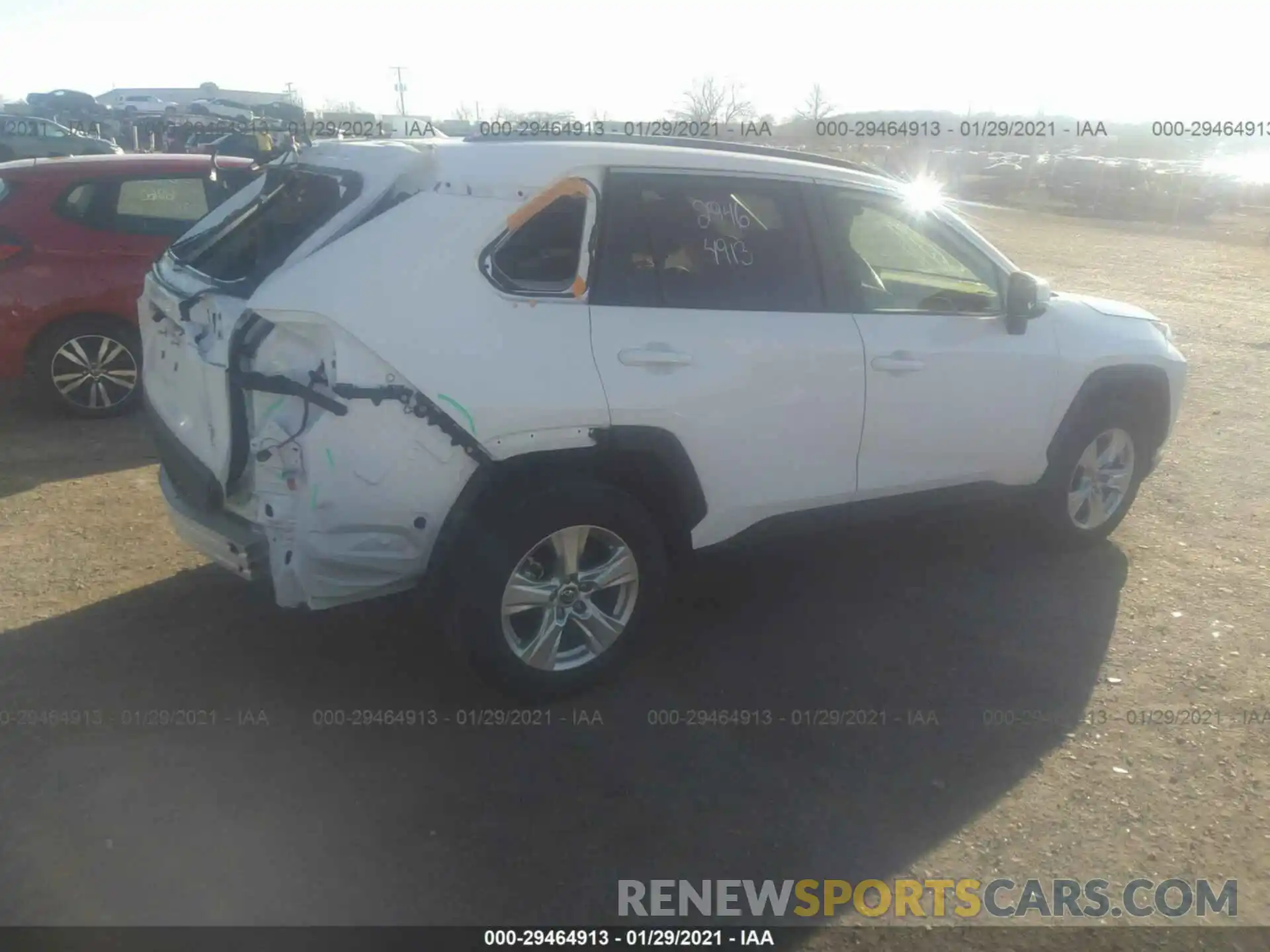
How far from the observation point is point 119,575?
491 cm

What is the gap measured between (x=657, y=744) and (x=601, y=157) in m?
2.09

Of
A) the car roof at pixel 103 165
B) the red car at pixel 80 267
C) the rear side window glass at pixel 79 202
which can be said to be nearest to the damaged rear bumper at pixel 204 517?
the red car at pixel 80 267

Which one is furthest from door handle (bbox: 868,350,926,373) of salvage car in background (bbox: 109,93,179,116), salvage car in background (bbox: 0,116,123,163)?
salvage car in background (bbox: 109,93,179,116)

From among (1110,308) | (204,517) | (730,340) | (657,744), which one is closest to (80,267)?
(204,517)

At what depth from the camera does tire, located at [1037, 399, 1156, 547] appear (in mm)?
5207

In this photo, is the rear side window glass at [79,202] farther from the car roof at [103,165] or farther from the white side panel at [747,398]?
the white side panel at [747,398]

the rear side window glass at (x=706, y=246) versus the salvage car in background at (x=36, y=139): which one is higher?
the salvage car in background at (x=36, y=139)

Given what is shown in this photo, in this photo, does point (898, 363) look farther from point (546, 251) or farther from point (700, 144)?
point (546, 251)

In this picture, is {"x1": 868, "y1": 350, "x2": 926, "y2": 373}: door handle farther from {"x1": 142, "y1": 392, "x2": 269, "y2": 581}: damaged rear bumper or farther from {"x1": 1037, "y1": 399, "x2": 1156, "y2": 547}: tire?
{"x1": 142, "y1": 392, "x2": 269, "y2": 581}: damaged rear bumper

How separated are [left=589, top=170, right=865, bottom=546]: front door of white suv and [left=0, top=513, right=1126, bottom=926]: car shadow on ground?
0.36 meters

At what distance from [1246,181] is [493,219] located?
128 ft

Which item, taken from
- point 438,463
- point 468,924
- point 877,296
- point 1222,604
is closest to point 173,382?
point 438,463

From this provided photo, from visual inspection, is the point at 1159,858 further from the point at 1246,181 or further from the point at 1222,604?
the point at 1246,181

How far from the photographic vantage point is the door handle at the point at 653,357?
148 inches
